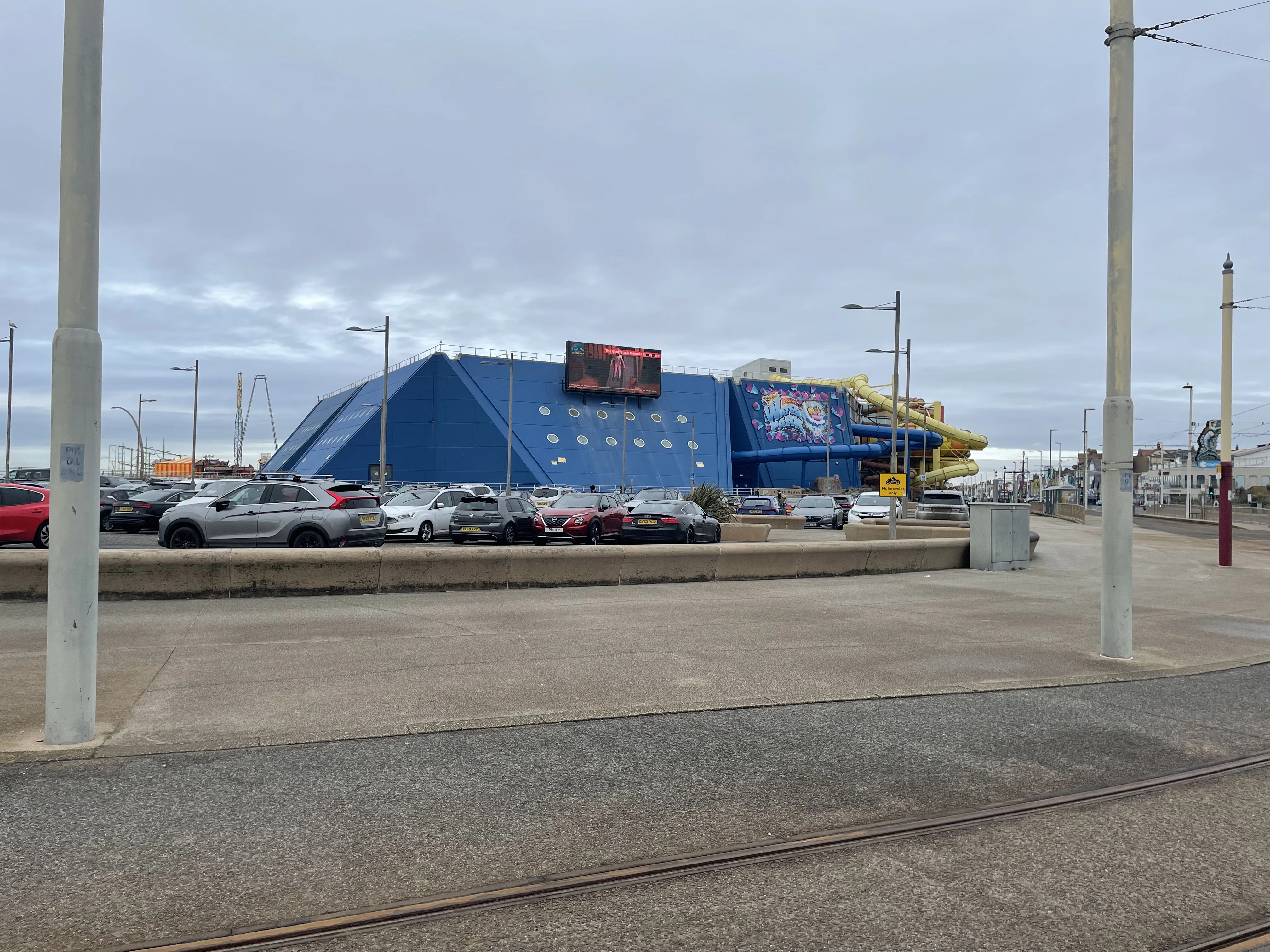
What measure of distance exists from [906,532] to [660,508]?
25.1 feet

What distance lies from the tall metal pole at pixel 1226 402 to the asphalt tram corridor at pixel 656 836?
16206mm

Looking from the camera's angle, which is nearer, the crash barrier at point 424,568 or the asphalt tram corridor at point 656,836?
the asphalt tram corridor at point 656,836

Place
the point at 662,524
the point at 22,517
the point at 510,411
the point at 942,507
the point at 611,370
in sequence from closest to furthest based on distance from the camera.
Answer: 1. the point at 22,517
2. the point at 662,524
3. the point at 942,507
4. the point at 510,411
5. the point at 611,370

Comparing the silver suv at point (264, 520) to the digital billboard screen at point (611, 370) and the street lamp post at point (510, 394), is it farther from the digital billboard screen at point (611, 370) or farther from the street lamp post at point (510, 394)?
the digital billboard screen at point (611, 370)

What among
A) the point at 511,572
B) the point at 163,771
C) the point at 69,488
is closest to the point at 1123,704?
the point at 163,771

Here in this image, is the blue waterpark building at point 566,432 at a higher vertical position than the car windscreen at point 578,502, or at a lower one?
higher

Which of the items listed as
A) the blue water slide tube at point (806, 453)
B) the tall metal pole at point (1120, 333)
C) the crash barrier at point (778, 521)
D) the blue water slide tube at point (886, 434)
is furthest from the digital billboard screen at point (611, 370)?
the tall metal pole at point (1120, 333)

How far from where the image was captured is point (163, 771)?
204 inches

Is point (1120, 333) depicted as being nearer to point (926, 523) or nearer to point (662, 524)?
point (662, 524)

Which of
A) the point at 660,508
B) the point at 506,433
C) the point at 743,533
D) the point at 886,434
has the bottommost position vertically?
the point at 743,533

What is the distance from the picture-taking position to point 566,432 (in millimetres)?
70500

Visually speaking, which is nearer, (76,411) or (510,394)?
(76,411)

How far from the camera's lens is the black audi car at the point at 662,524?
22.9 metres

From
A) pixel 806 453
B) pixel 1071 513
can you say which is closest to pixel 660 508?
pixel 1071 513
